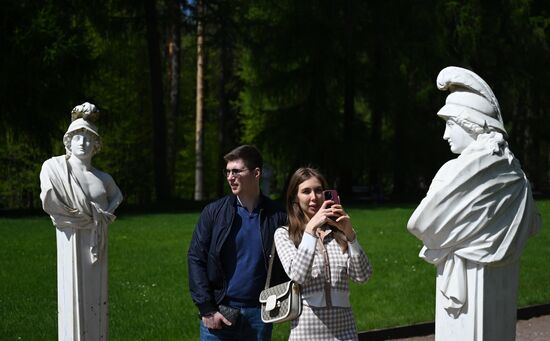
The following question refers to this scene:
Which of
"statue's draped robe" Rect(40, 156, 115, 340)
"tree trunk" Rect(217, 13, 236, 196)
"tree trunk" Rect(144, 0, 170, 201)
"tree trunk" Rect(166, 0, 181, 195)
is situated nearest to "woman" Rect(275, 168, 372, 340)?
"statue's draped robe" Rect(40, 156, 115, 340)

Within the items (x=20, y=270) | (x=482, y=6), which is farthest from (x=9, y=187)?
(x=20, y=270)

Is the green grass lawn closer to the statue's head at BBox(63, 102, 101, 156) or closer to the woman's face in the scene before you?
the statue's head at BBox(63, 102, 101, 156)

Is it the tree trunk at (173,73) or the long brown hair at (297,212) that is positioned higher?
the tree trunk at (173,73)

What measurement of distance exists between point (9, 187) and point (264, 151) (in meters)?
14.3

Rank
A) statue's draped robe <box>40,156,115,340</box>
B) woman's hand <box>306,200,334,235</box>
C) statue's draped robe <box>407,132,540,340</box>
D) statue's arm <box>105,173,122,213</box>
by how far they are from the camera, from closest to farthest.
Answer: statue's draped robe <box>407,132,540,340</box> < woman's hand <box>306,200,334,235</box> < statue's draped robe <box>40,156,115,340</box> < statue's arm <box>105,173,122,213</box>

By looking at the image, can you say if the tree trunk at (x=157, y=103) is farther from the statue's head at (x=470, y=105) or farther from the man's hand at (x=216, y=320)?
the statue's head at (x=470, y=105)

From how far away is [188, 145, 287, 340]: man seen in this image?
510 centimetres

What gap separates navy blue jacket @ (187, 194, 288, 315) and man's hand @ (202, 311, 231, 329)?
0.13 feet

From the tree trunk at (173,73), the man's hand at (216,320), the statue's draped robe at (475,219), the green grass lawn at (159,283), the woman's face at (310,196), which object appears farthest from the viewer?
the tree trunk at (173,73)

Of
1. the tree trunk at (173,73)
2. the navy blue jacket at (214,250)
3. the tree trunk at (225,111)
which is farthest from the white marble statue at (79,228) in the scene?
the tree trunk at (225,111)

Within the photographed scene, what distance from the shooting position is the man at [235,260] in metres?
5.10

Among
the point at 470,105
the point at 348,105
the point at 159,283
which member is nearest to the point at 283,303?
the point at 470,105

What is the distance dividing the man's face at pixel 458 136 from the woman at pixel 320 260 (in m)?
0.74

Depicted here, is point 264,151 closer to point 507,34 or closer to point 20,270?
point 507,34
